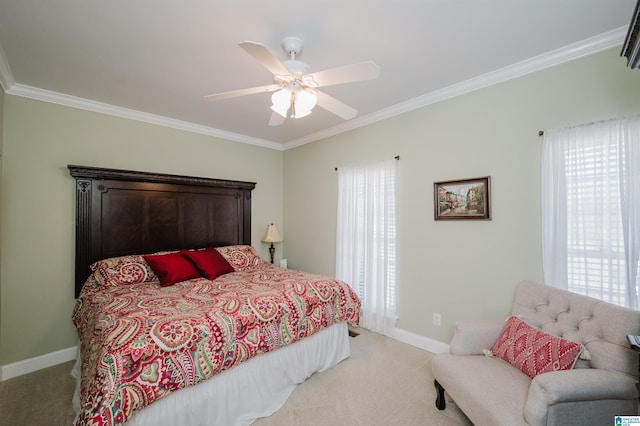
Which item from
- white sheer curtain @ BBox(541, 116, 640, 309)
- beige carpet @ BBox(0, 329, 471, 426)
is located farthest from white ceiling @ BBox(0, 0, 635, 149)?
beige carpet @ BBox(0, 329, 471, 426)

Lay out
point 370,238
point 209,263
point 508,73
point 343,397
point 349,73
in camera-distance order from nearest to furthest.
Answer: point 349,73 < point 343,397 < point 508,73 < point 209,263 < point 370,238

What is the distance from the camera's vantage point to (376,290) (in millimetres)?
3326

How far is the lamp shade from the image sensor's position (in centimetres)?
417

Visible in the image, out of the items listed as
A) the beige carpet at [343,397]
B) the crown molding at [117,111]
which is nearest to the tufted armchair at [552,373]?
the beige carpet at [343,397]

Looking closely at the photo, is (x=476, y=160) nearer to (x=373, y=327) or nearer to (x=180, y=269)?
(x=373, y=327)

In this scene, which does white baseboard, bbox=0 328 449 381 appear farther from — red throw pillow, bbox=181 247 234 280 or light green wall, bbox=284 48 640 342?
red throw pillow, bbox=181 247 234 280

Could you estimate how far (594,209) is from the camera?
198cm

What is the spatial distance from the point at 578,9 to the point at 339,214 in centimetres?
274

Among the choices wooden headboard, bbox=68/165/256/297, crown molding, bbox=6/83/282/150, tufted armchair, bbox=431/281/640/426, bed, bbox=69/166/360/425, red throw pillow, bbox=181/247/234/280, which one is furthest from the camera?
red throw pillow, bbox=181/247/234/280

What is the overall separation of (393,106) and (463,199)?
1298mm

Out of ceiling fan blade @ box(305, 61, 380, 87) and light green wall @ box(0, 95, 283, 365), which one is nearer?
ceiling fan blade @ box(305, 61, 380, 87)

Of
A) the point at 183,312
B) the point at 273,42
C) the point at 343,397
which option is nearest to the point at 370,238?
the point at 343,397

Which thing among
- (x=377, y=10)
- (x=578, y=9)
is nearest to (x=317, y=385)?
(x=377, y=10)

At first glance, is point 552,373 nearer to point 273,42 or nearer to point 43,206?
point 273,42
